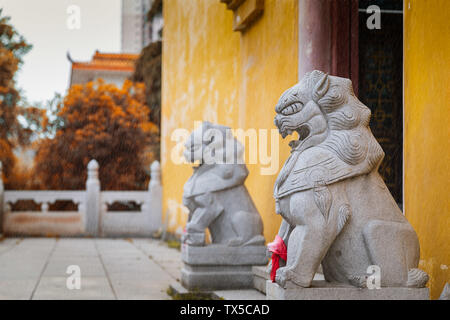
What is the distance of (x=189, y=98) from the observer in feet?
36.4

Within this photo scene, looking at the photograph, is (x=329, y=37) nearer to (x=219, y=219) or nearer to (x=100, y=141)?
(x=219, y=219)

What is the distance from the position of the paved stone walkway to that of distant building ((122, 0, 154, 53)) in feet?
47.6

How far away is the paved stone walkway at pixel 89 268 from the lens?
A: 19.1 ft

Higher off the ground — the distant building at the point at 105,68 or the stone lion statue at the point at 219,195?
the distant building at the point at 105,68

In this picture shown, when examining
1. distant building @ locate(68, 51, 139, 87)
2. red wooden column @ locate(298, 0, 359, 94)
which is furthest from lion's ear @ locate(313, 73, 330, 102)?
distant building @ locate(68, 51, 139, 87)

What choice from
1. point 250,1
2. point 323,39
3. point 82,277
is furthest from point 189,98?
point 323,39

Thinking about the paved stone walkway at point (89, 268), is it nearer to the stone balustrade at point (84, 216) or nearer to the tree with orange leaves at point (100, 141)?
the stone balustrade at point (84, 216)

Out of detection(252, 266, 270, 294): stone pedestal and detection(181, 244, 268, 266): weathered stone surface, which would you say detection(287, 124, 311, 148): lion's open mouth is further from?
detection(181, 244, 268, 266): weathered stone surface

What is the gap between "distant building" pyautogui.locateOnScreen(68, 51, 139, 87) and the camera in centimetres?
2185

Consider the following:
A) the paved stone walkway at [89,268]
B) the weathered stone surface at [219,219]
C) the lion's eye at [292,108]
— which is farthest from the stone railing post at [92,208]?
the lion's eye at [292,108]

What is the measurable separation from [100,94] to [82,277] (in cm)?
1142

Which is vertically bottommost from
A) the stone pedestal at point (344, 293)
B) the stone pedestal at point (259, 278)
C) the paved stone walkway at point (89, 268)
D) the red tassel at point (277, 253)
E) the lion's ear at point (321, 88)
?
the paved stone walkway at point (89, 268)

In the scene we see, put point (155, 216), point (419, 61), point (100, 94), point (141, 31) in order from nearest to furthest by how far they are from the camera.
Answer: point (419, 61), point (155, 216), point (100, 94), point (141, 31)
